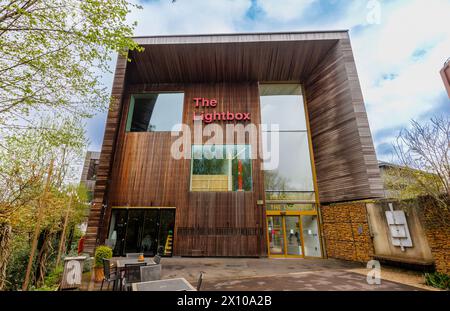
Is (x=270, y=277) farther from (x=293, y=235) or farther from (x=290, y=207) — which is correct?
(x=290, y=207)

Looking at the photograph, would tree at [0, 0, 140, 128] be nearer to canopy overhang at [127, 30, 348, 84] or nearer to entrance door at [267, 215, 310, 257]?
canopy overhang at [127, 30, 348, 84]

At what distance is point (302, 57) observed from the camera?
11055 mm

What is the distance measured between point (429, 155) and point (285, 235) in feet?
21.5

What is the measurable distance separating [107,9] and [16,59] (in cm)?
222

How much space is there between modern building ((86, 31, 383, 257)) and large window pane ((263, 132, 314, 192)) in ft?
0.19

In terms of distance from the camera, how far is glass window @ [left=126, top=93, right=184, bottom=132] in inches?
445

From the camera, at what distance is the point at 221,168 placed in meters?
10.5

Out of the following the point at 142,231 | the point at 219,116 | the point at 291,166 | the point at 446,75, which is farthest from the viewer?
the point at 219,116

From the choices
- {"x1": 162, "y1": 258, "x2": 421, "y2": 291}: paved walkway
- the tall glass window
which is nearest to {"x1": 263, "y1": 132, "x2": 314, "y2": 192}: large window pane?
the tall glass window

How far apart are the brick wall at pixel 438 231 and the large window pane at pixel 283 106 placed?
22.4 ft

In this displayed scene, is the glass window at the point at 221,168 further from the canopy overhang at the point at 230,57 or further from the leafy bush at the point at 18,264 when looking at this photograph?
the leafy bush at the point at 18,264

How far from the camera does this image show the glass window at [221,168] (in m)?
10.2

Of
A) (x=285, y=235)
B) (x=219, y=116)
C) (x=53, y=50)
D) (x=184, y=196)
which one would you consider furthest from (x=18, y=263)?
(x=285, y=235)
